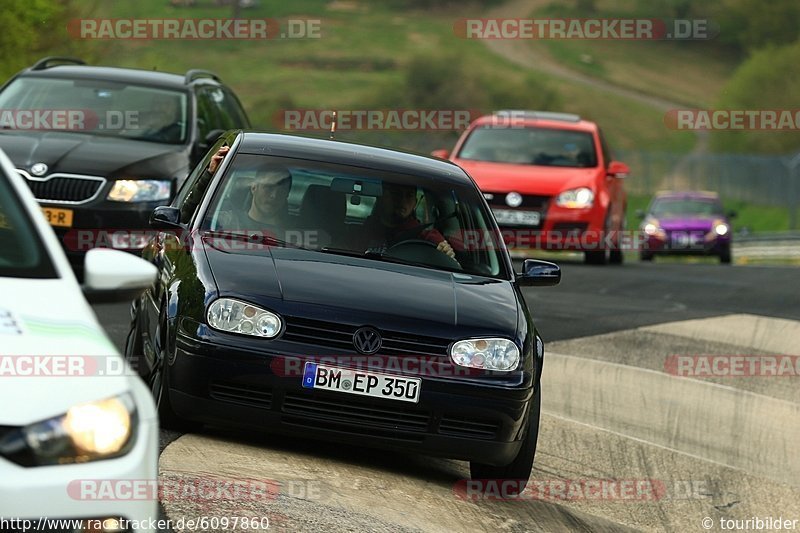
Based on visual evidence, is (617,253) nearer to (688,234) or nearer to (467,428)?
(688,234)

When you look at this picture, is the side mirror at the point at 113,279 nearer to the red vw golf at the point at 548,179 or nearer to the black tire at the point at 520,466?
the black tire at the point at 520,466

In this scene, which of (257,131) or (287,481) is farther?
(257,131)

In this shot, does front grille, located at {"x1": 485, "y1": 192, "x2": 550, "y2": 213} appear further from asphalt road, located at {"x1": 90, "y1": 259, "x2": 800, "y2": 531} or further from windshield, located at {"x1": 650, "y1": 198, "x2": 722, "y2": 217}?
windshield, located at {"x1": 650, "y1": 198, "x2": 722, "y2": 217}

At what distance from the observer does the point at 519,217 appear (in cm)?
1894

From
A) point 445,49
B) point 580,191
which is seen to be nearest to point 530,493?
point 580,191

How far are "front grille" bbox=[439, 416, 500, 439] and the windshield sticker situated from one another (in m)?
3.24

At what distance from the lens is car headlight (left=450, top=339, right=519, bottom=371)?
281 inches

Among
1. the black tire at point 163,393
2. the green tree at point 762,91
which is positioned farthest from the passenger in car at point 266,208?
the green tree at point 762,91

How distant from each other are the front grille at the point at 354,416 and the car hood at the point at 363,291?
0.36 metres

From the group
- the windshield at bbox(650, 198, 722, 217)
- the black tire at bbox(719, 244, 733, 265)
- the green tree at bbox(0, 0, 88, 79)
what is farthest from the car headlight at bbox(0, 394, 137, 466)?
the windshield at bbox(650, 198, 722, 217)

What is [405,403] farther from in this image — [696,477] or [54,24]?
[54,24]

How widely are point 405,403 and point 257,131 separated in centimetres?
267

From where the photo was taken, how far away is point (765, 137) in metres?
90.3

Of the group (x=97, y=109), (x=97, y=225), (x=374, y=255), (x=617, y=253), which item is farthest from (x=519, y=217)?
(x=374, y=255)
